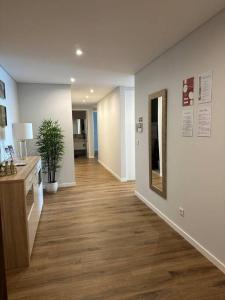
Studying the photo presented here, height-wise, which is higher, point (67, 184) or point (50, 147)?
point (50, 147)

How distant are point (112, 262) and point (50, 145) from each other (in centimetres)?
312

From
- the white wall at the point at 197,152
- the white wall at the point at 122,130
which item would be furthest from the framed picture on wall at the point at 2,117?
the white wall at the point at 122,130

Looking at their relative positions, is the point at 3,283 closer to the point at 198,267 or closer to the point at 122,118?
the point at 198,267

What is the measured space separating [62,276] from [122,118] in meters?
4.05

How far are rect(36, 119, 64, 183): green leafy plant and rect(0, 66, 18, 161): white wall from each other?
0.65 meters

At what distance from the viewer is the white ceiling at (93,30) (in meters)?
1.93

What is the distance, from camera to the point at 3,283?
1001mm

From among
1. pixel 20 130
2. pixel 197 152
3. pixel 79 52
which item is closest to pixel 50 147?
pixel 20 130

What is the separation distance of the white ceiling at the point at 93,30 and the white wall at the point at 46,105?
1271 mm

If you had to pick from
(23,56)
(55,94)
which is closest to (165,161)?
(23,56)

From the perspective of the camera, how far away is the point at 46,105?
5121 mm

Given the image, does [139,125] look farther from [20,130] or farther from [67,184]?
[67,184]

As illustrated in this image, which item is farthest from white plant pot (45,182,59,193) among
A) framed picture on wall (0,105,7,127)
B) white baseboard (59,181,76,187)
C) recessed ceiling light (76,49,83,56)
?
recessed ceiling light (76,49,83,56)

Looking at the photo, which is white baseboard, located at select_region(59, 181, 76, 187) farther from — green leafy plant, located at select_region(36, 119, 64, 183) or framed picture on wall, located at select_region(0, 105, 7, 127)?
framed picture on wall, located at select_region(0, 105, 7, 127)
